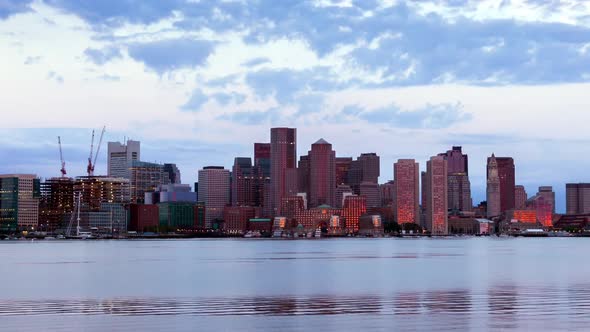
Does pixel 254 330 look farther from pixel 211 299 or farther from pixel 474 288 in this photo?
pixel 474 288

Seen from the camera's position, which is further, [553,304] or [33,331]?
[553,304]

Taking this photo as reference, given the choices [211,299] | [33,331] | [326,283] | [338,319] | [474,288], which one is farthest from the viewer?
[326,283]

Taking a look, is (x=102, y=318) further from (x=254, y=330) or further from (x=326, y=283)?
(x=326, y=283)

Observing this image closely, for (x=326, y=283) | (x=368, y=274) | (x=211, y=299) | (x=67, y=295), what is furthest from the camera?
(x=368, y=274)

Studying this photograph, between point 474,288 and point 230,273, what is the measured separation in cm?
3518

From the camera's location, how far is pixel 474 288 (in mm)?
71750

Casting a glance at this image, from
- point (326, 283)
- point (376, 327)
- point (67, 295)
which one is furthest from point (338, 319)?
point (326, 283)

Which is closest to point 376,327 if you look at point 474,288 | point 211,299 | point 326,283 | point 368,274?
point 211,299

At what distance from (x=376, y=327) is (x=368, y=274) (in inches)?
2080

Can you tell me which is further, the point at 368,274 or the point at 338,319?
the point at 368,274

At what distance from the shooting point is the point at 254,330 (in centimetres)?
4253

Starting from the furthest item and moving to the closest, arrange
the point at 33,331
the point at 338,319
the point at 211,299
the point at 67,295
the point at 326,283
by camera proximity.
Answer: the point at 326,283 < the point at 67,295 < the point at 211,299 < the point at 338,319 < the point at 33,331

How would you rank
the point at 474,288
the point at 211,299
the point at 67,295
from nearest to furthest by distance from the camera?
the point at 211,299
the point at 67,295
the point at 474,288

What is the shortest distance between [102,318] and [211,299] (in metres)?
14.0
